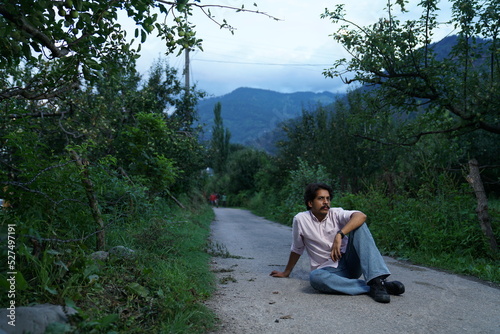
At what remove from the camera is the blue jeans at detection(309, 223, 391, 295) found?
4.66 m

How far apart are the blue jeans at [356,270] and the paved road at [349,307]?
0.39 ft

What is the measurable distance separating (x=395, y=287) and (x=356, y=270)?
0.52 metres

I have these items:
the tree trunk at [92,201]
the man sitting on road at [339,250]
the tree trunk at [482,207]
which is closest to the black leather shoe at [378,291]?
the man sitting on road at [339,250]

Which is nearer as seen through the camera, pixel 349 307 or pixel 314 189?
pixel 349 307

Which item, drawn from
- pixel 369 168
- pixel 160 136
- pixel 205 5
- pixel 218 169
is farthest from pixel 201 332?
pixel 218 169

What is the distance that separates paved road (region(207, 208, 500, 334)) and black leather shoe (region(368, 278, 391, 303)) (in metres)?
0.07

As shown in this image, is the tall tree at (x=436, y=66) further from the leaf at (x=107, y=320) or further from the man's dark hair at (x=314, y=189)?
the leaf at (x=107, y=320)

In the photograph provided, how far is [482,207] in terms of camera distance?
7.41 meters

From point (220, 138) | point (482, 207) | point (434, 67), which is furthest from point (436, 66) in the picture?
point (220, 138)

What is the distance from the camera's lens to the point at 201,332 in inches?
140

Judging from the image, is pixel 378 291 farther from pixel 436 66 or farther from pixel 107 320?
pixel 436 66

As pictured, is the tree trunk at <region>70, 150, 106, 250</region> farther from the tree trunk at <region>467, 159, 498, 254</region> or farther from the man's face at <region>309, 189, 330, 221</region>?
the tree trunk at <region>467, 159, 498, 254</region>

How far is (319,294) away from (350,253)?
26.2 inches

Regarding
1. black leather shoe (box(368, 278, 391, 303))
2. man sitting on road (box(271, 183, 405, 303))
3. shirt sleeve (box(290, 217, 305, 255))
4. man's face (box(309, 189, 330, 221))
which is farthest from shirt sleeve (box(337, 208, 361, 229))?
black leather shoe (box(368, 278, 391, 303))
